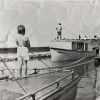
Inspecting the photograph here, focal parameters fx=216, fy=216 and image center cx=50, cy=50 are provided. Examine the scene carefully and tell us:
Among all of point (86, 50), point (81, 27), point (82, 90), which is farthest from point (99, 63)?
point (86, 50)

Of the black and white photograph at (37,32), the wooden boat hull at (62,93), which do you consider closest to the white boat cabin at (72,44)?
the black and white photograph at (37,32)

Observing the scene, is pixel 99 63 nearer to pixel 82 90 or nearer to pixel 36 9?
pixel 82 90

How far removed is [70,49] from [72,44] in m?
0.11

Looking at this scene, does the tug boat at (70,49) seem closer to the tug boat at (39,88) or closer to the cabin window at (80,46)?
the cabin window at (80,46)

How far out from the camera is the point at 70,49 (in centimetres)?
430

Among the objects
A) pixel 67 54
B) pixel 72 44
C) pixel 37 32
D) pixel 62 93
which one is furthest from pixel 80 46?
pixel 62 93

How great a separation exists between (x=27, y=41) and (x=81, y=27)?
74cm

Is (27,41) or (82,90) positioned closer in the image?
(27,41)

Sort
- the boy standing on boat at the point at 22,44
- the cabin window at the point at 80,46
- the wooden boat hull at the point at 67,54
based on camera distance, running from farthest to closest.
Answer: the cabin window at the point at 80,46, the wooden boat hull at the point at 67,54, the boy standing on boat at the point at 22,44

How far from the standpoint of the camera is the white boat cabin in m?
4.26

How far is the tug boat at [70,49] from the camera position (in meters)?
4.21

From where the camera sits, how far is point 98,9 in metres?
1.95

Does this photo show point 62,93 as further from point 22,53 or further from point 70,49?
point 70,49

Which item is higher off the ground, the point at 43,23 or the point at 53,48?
the point at 43,23
